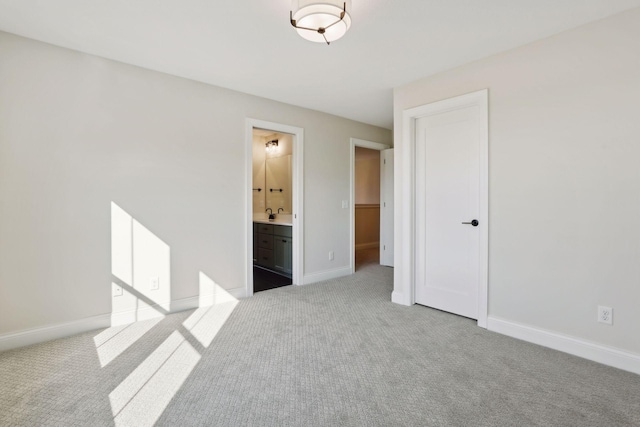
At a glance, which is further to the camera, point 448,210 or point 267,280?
point 267,280

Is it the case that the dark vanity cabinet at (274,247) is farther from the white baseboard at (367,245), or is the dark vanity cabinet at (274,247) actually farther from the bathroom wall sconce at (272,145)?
the white baseboard at (367,245)

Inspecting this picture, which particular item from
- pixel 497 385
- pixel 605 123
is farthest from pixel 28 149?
pixel 605 123

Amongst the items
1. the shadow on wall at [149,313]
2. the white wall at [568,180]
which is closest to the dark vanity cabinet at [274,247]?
the shadow on wall at [149,313]

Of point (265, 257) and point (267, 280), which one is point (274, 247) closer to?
point (265, 257)

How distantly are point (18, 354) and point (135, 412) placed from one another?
1414mm

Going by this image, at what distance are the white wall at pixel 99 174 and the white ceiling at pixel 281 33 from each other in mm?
259

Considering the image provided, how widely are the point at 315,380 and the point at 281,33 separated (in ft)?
8.19

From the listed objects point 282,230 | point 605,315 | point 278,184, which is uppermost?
point 278,184

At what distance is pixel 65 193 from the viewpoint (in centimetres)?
261

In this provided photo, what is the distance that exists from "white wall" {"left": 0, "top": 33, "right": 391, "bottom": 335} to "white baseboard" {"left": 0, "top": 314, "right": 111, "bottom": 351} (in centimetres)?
4

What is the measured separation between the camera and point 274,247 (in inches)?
192

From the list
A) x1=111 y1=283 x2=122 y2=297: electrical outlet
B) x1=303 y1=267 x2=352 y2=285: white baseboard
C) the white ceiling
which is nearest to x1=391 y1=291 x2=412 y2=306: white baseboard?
x1=303 y1=267 x2=352 y2=285: white baseboard

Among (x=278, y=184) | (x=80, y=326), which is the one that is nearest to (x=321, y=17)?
(x=80, y=326)

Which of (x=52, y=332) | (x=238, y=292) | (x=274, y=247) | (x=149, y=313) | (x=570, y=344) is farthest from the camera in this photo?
(x=274, y=247)
